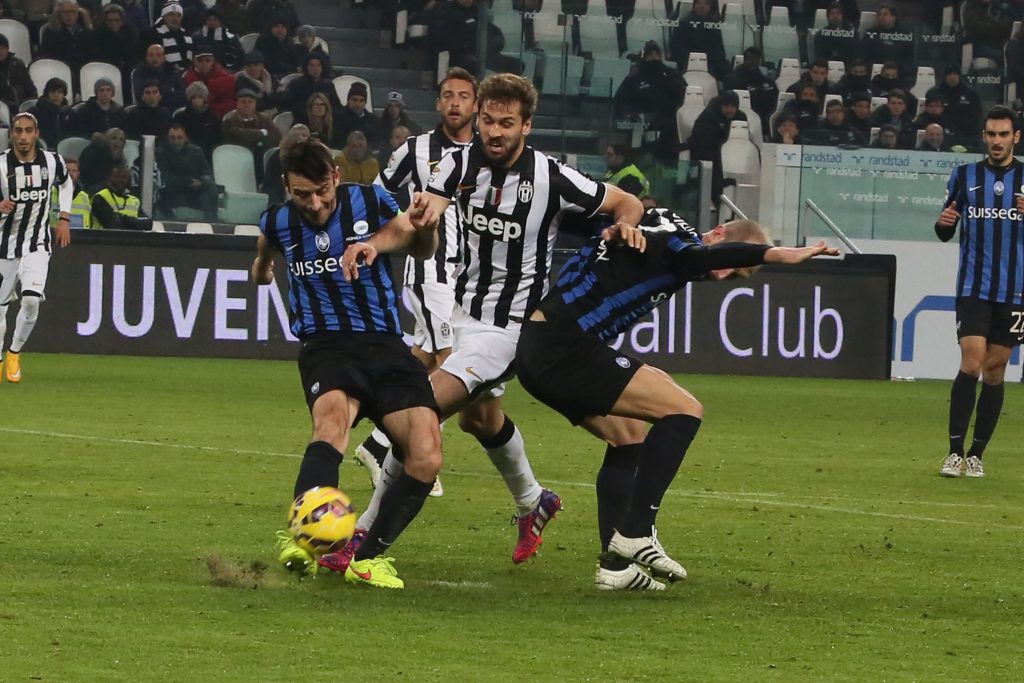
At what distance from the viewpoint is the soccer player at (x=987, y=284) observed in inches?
408

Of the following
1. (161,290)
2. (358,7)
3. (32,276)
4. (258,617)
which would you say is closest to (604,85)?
(358,7)

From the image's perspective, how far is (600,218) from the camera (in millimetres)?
6578

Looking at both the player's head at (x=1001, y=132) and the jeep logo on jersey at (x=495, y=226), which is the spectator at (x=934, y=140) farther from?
the jeep logo on jersey at (x=495, y=226)

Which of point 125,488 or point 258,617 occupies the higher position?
point 258,617

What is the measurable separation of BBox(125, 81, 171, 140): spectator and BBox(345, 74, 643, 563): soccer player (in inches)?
489

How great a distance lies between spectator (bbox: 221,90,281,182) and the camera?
61.7 feet

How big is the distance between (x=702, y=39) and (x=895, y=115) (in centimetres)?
253

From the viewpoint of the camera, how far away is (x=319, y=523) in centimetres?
548

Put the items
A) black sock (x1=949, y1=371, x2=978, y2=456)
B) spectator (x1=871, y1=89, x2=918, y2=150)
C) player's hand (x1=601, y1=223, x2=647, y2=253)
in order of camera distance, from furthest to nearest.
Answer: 1. spectator (x1=871, y1=89, x2=918, y2=150)
2. black sock (x1=949, y1=371, x2=978, y2=456)
3. player's hand (x1=601, y1=223, x2=647, y2=253)

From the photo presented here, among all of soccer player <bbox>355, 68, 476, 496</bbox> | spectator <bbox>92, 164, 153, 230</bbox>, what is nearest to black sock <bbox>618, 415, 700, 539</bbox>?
soccer player <bbox>355, 68, 476, 496</bbox>

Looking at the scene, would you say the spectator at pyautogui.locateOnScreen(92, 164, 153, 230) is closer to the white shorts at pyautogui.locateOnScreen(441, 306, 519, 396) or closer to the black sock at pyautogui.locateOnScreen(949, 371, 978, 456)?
the black sock at pyautogui.locateOnScreen(949, 371, 978, 456)

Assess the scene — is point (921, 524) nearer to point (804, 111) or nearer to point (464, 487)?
point (464, 487)

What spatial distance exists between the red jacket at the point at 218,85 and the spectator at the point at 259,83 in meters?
0.11

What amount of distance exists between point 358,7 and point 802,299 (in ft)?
25.4
